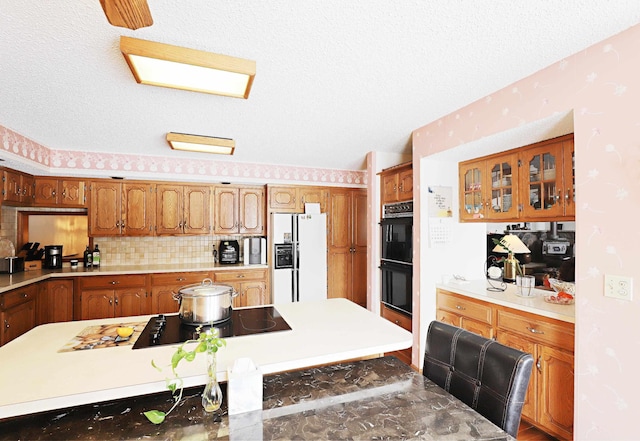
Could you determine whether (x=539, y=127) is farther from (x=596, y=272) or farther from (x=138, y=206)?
(x=138, y=206)

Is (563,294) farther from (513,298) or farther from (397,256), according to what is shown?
(397,256)

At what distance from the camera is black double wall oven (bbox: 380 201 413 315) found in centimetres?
323

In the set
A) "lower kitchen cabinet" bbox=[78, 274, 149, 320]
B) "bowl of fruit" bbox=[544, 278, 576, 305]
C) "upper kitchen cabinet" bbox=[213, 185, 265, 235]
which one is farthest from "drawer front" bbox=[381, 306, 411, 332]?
"lower kitchen cabinet" bbox=[78, 274, 149, 320]

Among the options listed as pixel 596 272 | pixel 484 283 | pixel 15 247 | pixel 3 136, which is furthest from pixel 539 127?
pixel 15 247

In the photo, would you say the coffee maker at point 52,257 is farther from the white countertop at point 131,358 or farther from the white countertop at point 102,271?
the white countertop at point 131,358

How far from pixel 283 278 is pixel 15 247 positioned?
3359 millimetres

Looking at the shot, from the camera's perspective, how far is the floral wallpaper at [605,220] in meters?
1.50

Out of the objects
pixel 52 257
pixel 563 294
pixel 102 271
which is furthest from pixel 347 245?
pixel 52 257

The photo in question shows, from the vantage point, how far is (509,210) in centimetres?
261

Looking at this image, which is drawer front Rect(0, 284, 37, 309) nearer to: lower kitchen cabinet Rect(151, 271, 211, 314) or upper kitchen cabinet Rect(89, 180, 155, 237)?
upper kitchen cabinet Rect(89, 180, 155, 237)

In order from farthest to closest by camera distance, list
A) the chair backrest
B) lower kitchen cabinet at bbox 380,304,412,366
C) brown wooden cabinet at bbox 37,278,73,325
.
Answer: brown wooden cabinet at bbox 37,278,73,325 → lower kitchen cabinet at bbox 380,304,412,366 → the chair backrest

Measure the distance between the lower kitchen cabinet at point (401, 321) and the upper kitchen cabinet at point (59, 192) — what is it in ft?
13.0

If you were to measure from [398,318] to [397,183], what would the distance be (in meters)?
1.51

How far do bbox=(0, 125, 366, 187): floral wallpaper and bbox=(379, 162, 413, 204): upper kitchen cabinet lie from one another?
129 centimetres
